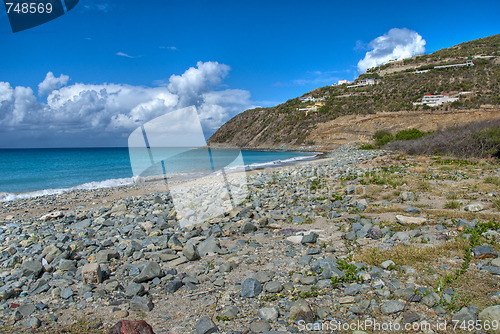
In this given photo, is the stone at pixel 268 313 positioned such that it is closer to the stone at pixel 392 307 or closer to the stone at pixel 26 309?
the stone at pixel 392 307

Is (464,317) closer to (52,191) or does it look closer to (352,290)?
(352,290)

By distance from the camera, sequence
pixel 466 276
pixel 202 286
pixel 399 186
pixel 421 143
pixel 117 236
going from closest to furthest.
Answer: pixel 466 276 < pixel 202 286 < pixel 117 236 < pixel 399 186 < pixel 421 143

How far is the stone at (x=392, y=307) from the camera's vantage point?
310 centimetres

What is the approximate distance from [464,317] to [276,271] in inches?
90.3

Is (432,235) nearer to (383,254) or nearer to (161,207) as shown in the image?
(383,254)

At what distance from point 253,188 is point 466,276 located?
29.9ft

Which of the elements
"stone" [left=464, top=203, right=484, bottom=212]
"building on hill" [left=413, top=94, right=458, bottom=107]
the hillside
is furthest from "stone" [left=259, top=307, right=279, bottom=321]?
"building on hill" [left=413, top=94, right=458, bottom=107]

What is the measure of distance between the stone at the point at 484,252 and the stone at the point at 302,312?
2.75 m

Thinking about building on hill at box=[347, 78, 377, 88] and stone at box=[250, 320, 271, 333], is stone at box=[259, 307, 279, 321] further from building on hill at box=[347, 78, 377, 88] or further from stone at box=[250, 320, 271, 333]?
building on hill at box=[347, 78, 377, 88]

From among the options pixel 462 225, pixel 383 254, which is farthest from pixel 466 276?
pixel 462 225

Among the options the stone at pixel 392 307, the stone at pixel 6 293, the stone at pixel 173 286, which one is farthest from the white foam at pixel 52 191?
the stone at pixel 392 307

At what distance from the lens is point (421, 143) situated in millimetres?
19938

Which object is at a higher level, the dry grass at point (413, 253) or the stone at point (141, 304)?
the dry grass at point (413, 253)

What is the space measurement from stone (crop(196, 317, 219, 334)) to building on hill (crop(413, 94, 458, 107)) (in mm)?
61990
